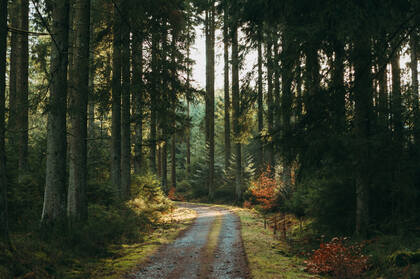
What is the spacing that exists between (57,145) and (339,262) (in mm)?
7460

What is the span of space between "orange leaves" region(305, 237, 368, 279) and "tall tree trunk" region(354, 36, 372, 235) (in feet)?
4.80

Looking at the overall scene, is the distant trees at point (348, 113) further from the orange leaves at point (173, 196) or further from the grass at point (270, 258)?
the orange leaves at point (173, 196)

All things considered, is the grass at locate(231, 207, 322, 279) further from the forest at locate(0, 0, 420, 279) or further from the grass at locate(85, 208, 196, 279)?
the grass at locate(85, 208, 196, 279)

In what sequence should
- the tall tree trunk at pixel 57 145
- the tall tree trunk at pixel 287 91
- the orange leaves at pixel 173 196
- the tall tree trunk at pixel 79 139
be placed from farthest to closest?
the orange leaves at pixel 173 196
the tall tree trunk at pixel 79 139
the tall tree trunk at pixel 287 91
the tall tree trunk at pixel 57 145

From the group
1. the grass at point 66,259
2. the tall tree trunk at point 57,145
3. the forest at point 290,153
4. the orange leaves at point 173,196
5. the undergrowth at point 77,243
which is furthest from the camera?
the orange leaves at point 173,196

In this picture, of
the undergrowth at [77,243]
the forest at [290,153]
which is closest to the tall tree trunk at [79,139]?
the forest at [290,153]

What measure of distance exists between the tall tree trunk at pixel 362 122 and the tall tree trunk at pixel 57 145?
7266 mm

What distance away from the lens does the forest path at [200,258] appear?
687 centimetres

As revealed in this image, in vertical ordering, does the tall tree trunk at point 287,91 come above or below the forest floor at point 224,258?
above

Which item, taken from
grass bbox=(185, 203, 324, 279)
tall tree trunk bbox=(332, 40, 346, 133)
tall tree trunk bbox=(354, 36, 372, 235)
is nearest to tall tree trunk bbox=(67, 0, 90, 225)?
grass bbox=(185, 203, 324, 279)

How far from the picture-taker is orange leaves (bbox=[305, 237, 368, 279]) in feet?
22.2

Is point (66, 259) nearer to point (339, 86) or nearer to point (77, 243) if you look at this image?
point (77, 243)

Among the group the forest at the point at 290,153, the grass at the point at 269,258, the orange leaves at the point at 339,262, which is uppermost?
the forest at the point at 290,153

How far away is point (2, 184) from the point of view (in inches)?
225
